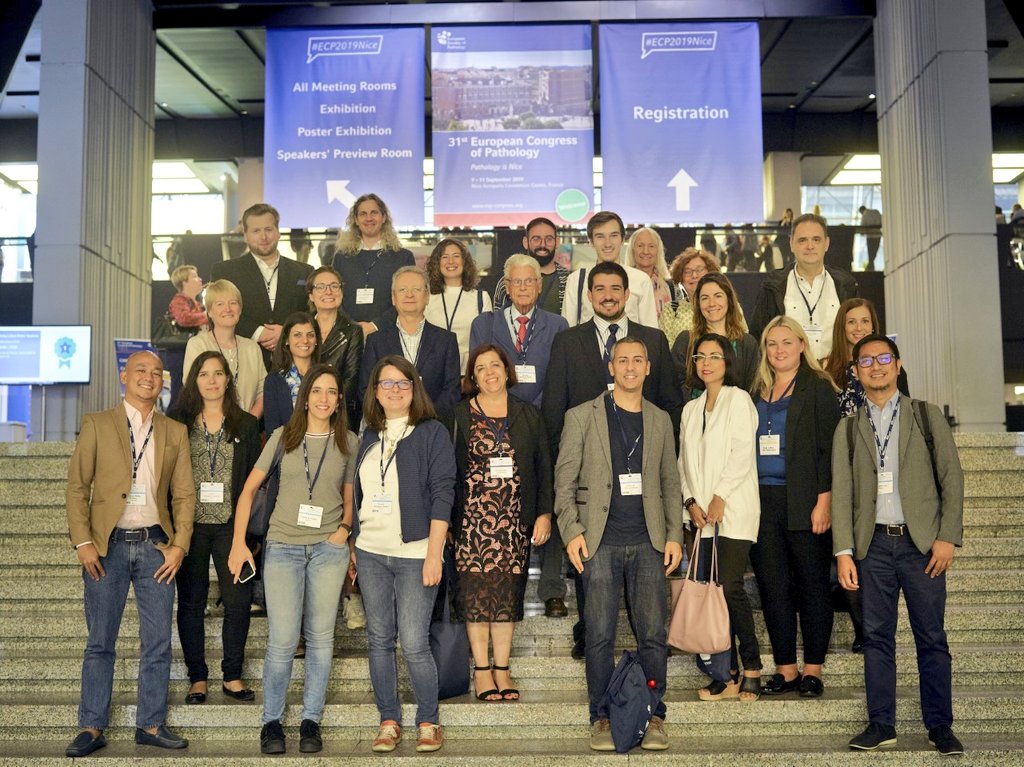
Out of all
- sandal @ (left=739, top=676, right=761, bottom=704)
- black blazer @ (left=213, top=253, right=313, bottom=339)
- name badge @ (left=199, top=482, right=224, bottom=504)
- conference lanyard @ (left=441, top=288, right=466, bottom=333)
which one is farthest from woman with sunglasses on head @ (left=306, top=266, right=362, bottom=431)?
sandal @ (left=739, top=676, right=761, bottom=704)

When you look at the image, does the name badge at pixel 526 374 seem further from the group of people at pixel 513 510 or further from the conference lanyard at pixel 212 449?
the conference lanyard at pixel 212 449

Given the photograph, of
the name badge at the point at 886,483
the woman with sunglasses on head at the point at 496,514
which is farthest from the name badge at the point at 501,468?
the name badge at the point at 886,483

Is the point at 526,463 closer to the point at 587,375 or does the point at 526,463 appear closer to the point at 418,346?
the point at 587,375

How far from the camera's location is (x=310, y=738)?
14.6ft

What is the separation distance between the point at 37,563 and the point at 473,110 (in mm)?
6419

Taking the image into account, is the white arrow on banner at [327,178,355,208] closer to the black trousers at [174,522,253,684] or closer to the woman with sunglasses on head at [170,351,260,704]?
the woman with sunglasses on head at [170,351,260,704]

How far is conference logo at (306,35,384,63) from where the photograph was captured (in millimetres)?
10641

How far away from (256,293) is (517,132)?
509 cm

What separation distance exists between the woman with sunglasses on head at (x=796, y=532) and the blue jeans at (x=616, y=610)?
55 cm

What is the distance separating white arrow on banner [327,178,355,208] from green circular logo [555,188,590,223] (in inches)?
83.2

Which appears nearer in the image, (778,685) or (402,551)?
(402,551)

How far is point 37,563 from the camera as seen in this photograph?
581cm

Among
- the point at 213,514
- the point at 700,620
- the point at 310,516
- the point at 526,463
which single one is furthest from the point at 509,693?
the point at 213,514

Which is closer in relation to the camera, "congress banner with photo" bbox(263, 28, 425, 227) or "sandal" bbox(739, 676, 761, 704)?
"sandal" bbox(739, 676, 761, 704)
